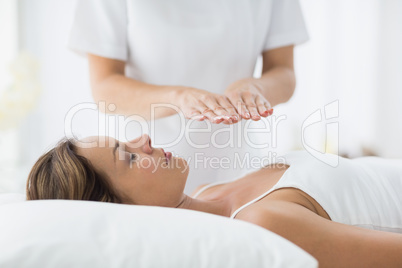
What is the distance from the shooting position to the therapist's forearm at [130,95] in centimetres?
156

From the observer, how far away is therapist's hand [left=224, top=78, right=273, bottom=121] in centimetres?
126

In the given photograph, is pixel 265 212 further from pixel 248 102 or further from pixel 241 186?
pixel 241 186

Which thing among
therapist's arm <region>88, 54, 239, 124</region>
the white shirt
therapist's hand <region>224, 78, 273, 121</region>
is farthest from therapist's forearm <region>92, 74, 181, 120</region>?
therapist's hand <region>224, 78, 273, 121</region>

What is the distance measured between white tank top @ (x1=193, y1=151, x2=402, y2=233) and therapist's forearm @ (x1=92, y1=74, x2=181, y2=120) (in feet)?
1.45

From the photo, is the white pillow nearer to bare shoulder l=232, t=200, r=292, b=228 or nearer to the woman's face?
bare shoulder l=232, t=200, r=292, b=228

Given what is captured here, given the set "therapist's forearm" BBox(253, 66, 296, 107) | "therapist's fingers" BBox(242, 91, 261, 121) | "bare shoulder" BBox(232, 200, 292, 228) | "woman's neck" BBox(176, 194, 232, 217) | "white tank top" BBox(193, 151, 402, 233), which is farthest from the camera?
"therapist's forearm" BBox(253, 66, 296, 107)

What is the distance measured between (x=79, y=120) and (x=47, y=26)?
684 mm

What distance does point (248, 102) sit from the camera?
1.32 metres

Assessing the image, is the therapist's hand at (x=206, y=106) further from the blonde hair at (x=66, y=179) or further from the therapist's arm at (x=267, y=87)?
the blonde hair at (x=66, y=179)

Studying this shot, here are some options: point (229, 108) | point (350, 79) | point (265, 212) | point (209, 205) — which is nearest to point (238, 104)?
point (229, 108)

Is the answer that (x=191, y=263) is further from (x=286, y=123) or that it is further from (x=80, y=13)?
(x=286, y=123)

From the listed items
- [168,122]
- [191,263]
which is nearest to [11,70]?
[168,122]

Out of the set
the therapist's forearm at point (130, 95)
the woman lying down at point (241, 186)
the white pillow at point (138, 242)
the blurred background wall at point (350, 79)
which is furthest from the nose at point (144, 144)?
the blurred background wall at point (350, 79)

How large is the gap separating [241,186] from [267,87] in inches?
13.4
